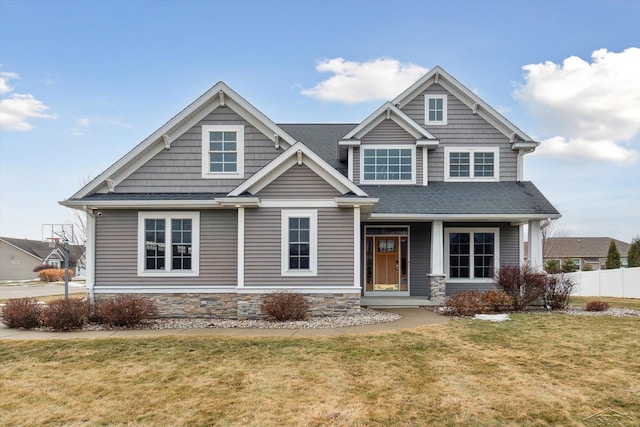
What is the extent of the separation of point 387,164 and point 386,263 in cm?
374

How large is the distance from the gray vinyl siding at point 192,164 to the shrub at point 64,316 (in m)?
3.71

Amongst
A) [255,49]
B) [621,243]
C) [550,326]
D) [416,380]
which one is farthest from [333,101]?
[621,243]

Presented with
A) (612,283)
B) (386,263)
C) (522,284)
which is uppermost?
(386,263)

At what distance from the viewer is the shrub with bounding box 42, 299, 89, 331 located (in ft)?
34.0

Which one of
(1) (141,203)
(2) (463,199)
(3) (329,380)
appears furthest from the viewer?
(2) (463,199)

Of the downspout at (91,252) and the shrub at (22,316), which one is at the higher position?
the downspout at (91,252)

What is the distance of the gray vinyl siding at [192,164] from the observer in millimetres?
12859

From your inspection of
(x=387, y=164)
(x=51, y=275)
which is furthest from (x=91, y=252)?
(x=51, y=275)

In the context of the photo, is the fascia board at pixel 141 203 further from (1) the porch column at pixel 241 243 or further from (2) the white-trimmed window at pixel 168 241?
(1) the porch column at pixel 241 243

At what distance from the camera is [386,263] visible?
16016mm

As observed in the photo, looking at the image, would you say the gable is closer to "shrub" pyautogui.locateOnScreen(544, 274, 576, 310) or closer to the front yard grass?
"shrub" pyautogui.locateOnScreen(544, 274, 576, 310)

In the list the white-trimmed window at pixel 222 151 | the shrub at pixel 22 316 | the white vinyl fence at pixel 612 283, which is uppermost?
the white-trimmed window at pixel 222 151

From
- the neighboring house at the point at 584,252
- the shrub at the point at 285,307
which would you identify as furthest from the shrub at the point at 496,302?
the neighboring house at the point at 584,252

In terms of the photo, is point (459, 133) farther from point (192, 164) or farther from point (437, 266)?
point (192, 164)
